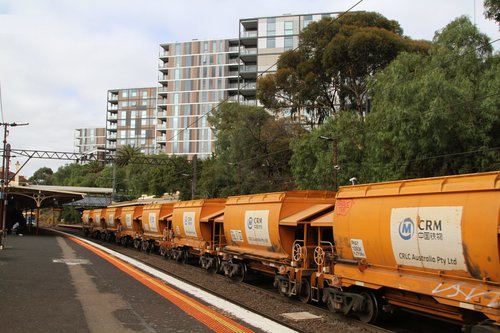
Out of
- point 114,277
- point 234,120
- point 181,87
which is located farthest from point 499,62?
point 181,87

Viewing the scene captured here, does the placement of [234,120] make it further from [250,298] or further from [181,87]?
[181,87]

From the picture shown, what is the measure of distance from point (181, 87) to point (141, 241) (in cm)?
8543

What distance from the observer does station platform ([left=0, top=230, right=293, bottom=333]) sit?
8984mm

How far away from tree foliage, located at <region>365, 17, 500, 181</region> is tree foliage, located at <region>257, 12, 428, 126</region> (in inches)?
479

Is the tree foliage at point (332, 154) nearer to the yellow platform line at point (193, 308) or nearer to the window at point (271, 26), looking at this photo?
the yellow platform line at point (193, 308)

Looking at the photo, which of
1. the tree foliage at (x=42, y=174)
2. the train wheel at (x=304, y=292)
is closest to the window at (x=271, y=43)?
the train wheel at (x=304, y=292)

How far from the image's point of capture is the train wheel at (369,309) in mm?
9586

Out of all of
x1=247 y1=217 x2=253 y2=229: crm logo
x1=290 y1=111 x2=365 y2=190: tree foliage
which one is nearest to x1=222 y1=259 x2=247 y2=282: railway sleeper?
x1=247 y1=217 x2=253 y2=229: crm logo

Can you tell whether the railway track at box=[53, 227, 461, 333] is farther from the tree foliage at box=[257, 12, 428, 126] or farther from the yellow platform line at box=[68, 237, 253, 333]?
the tree foliage at box=[257, 12, 428, 126]

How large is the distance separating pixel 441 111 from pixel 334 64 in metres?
22.2

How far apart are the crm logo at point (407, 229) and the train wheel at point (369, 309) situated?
2.02m

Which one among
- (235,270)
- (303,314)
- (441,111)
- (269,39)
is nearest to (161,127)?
(269,39)

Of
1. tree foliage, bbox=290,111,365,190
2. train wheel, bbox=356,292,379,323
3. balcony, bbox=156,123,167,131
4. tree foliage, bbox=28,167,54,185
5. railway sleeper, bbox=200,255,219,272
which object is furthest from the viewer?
tree foliage, bbox=28,167,54,185

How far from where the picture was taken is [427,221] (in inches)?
308
